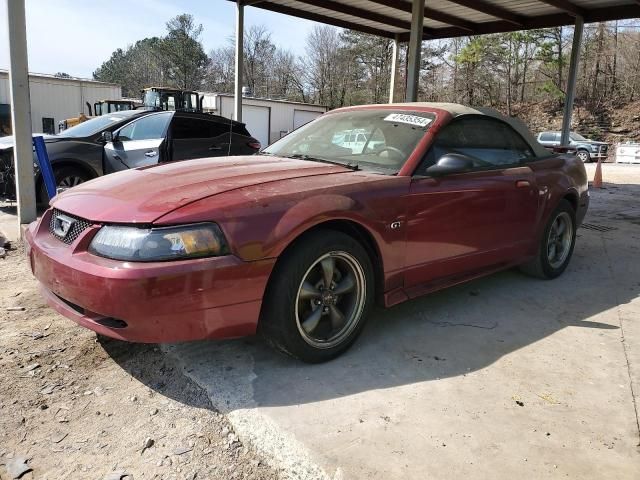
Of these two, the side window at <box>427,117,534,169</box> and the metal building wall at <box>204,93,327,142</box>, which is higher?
the metal building wall at <box>204,93,327,142</box>

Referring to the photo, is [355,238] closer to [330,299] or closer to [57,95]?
[330,299]

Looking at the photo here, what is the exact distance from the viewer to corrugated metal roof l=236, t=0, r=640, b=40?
10633 mm

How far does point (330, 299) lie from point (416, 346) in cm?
71

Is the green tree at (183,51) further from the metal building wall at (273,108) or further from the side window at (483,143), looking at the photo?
the side window at (483,143)

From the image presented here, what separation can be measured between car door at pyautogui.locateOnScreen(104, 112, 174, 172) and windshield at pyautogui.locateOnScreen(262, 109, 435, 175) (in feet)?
12.6

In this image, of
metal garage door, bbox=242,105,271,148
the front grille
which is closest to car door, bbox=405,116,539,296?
the front grille

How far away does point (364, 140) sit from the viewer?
151 inches

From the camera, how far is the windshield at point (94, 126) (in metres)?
7.85

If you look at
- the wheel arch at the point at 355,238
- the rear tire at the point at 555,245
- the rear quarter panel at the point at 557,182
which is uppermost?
the rear quarter panel at the point at 557,182

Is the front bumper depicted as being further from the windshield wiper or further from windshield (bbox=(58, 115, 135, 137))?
windshield (bbox=(58, 115, 135, 137))

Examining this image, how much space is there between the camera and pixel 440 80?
4575 centimetres

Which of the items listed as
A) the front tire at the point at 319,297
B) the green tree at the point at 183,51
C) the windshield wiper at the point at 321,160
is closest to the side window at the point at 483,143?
the windshield wiper at the point at 321,160

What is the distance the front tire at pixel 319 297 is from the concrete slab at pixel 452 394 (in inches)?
6.0

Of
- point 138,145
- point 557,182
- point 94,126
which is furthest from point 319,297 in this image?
point 94,126
